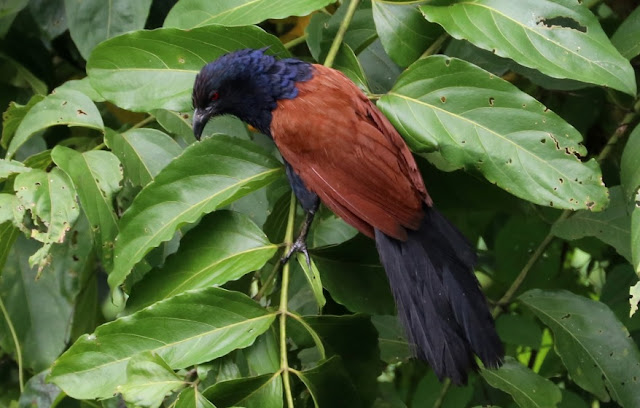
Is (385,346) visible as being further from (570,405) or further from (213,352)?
(213,352)

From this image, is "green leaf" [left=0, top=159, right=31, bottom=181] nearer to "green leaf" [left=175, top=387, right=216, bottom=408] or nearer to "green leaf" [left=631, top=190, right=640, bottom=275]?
"green leaf" [left=175, top=387, right=216, bottom=408]

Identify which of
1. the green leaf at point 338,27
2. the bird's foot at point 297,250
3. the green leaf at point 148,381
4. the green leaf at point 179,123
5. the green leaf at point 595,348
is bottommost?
the green leaf at point 595,348

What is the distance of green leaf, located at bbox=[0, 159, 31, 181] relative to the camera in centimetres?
160

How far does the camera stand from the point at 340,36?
1.80 metres

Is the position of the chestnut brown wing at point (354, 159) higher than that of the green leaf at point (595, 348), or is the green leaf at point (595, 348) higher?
the chestnut brown wing at point (354, 159)

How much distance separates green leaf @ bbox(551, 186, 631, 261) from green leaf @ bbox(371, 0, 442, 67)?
0.52 meters

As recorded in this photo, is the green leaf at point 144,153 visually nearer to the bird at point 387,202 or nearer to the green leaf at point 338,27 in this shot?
the bird at point 387,202

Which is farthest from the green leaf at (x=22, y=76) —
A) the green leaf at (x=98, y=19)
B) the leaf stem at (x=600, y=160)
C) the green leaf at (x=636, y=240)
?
the green leaf at (x=636, y=240)

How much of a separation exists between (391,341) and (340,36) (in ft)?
2.30

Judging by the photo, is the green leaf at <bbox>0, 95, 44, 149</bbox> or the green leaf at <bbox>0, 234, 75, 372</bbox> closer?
the green leaf at <bbox>0, 95, 44, 149</bbox>

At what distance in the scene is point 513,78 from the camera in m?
2.31

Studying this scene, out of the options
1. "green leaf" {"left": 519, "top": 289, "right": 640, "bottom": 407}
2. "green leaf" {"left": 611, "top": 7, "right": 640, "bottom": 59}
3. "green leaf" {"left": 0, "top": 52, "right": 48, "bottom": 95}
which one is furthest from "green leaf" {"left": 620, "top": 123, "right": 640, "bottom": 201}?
"green leaf" {"left": 0, "top": 52, "right": 48, "bottom": 95}

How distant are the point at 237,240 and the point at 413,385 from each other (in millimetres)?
1673

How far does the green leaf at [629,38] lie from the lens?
1.72 metres
